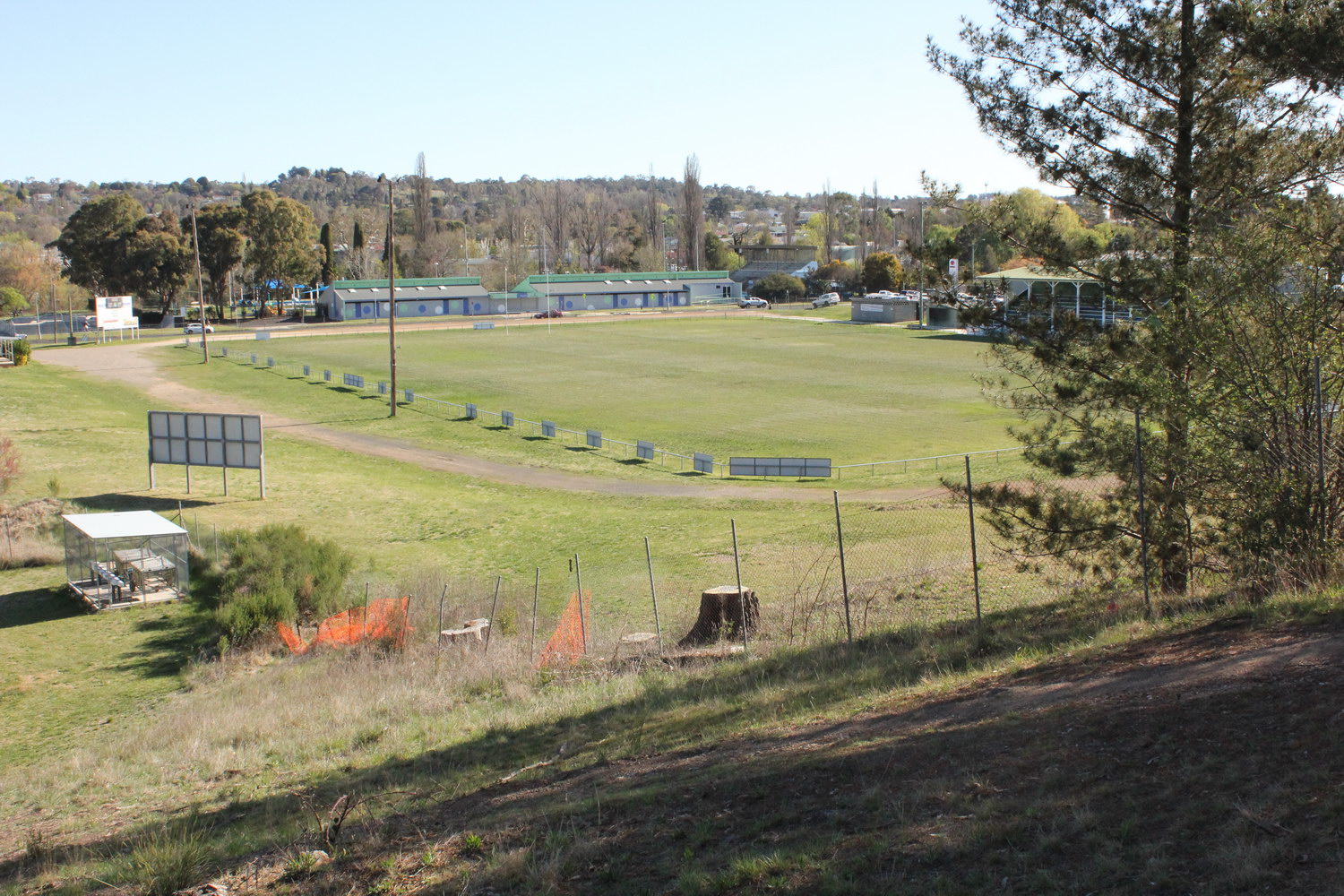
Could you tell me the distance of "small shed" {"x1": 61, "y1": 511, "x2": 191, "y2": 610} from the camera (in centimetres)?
2161

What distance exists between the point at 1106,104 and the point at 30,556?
24.0 meters

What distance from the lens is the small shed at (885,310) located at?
103m

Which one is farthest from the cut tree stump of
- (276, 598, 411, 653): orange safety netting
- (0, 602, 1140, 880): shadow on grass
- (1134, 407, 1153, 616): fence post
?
(1134, 407, 1153, 616): fence post

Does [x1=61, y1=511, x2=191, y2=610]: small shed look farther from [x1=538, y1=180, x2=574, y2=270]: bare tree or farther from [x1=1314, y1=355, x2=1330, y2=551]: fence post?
[x1=538, y1=180, x2=574, y2=270]: bare tree

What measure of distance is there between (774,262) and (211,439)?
5795 inches

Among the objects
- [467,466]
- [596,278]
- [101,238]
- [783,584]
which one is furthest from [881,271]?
[783,584]

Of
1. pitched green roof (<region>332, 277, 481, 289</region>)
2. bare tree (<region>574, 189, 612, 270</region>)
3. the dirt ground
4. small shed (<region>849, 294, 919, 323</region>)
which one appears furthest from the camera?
bare tree (<region>574, 189, 612, 270</region>)

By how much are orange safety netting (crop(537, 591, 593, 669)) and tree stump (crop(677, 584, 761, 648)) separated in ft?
5.43

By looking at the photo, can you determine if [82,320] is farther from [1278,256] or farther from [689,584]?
[1278,256]

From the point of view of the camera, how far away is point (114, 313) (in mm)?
88750

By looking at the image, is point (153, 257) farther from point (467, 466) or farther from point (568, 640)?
point (568, 640)

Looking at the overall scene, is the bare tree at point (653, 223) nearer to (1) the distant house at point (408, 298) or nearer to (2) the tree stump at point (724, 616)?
(1) the distant house at point (408, 298)

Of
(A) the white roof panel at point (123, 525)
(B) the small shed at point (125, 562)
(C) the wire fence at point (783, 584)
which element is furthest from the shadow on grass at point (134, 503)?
(B) the small shed at point (125, 562)

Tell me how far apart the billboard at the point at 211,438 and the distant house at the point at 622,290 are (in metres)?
93.2
